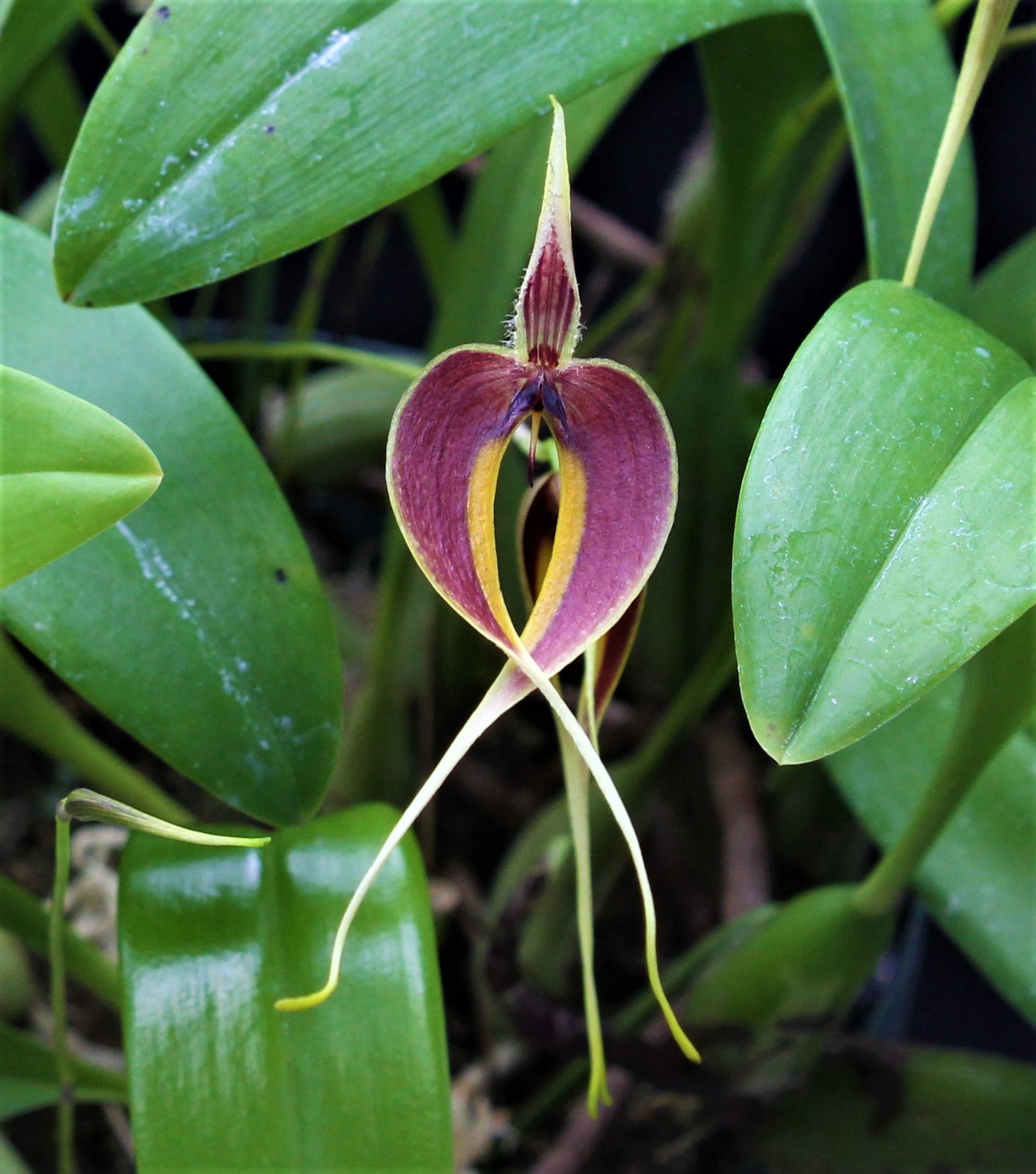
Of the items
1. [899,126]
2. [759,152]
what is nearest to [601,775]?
[899,126]

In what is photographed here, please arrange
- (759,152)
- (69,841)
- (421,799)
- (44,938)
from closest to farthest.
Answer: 1. (421,799)
2. (69,841)
3. (44,938)
4. (759,152)

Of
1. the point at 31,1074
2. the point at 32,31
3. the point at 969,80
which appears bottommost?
the point at 31,1074

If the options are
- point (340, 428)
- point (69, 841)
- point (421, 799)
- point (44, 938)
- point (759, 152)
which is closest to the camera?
point (421, 799)

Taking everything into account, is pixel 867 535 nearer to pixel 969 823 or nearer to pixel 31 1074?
pixel 969 823

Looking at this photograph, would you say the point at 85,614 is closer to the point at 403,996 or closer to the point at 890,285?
the point at 403,996

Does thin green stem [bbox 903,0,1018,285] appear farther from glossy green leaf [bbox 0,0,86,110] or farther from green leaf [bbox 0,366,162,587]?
glossy green leaf [bbox 0,0,86,110]

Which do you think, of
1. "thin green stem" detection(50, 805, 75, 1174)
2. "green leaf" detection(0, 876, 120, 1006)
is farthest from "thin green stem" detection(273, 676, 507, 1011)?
"green leaf" detection(0, 876, 120, 1006)

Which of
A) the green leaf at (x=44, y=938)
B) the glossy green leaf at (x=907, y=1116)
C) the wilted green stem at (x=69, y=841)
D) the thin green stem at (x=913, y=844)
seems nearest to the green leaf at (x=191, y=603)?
the wilted green stem at (x=69, y=841)
